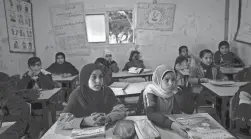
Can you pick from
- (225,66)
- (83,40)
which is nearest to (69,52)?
(83,40)

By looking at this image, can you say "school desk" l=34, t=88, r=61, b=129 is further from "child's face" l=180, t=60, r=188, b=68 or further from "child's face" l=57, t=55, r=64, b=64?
"child's face" l=180, t=60, r=188, b=68

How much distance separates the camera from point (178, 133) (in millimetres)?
1335

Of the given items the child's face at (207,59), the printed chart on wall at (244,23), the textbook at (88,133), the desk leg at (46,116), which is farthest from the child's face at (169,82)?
the printed chart on wall at (244,23)

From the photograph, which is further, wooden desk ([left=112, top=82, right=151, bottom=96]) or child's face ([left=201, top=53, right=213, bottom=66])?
child's face ([left=201, top=53, right=213, bottom=66])

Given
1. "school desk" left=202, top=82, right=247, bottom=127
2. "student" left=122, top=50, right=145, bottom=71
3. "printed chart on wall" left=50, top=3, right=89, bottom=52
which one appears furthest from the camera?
"printed chart on wall" left=50, top=3, right=89, bottom=52

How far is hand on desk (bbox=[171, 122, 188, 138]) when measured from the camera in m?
1.29

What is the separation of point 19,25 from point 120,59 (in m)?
2.27

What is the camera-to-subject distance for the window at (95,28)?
5.19m

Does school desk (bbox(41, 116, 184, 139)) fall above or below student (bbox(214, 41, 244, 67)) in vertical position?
below

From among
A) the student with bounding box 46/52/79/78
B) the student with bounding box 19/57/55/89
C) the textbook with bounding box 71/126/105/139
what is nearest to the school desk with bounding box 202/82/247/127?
the textbook with bounding box 71/126/105/139

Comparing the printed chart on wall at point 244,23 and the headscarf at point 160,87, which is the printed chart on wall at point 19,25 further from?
the printed chart on wall at point 244,23

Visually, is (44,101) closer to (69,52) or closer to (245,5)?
(69,52)

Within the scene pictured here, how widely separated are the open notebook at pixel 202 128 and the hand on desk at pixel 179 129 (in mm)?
25

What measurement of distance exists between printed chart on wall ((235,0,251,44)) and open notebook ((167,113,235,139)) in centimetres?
350
